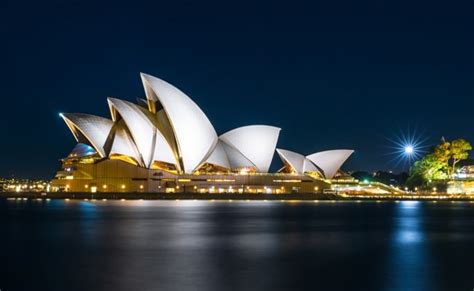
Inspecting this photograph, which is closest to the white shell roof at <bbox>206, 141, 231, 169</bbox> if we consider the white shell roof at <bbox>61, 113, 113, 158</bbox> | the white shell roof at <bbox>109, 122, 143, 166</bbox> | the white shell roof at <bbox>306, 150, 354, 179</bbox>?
the white shell roof at <bbox>109, 122, 143, 166</bbox>

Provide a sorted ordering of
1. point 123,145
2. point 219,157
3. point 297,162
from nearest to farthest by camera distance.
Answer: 1. point 123,145
2. point 219,157
3. point 297,162

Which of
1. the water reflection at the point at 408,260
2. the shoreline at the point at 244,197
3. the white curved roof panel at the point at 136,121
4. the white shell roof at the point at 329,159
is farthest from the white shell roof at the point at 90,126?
the water reflection at the point at 408,260

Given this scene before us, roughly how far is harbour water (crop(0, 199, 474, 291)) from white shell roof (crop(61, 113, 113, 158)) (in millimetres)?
29541

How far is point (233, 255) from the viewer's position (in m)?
23.9

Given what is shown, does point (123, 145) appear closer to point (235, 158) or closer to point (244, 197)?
point (235, 158)

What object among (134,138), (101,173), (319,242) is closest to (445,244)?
(319,242)

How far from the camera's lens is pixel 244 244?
2742 cm

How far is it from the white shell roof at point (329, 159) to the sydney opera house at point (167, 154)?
3.48 m

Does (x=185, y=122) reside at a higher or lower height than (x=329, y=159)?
higher

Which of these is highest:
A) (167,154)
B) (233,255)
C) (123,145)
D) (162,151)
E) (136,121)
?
(136,121)

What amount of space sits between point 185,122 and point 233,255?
4361 cm

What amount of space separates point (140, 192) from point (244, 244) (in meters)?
48.9

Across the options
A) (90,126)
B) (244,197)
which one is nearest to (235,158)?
(244,197)

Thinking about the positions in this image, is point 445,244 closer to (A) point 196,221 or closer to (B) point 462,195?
(A) point 196,221
